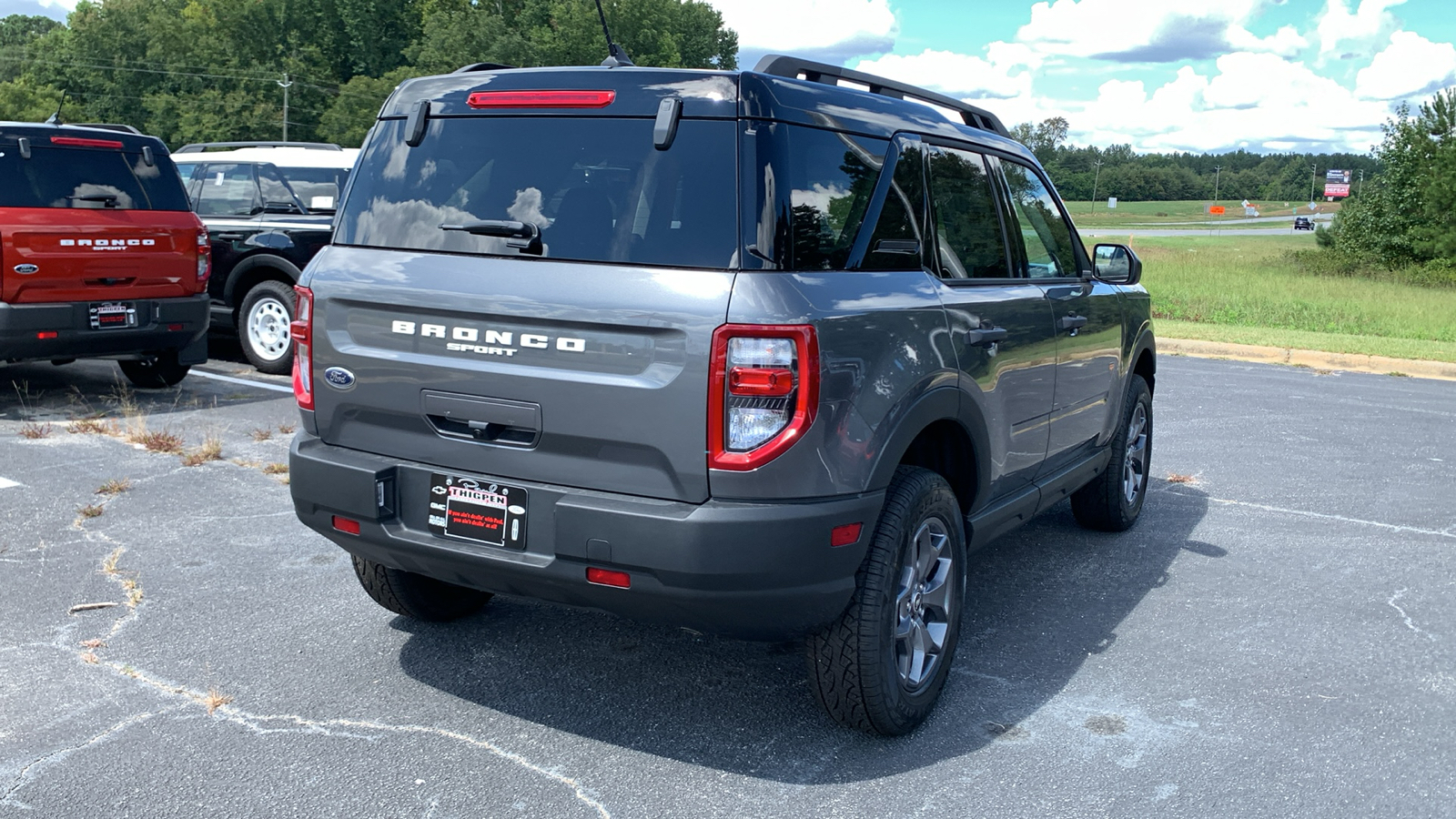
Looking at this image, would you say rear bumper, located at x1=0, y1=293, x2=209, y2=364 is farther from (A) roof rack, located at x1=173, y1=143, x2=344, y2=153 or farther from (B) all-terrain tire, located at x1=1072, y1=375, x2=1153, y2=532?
(B) all-terrain tire, located at x1=1072, y1=375, x2=1153, y2=532

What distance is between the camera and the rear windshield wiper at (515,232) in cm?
341

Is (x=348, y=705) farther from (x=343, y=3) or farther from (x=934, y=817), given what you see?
(x=343, y=3)

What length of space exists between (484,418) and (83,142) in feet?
21.8

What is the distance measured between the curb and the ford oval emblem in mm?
12530

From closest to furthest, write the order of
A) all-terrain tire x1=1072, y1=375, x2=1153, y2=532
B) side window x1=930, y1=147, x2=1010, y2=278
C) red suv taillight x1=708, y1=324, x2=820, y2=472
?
1. red suv taillight x1=708, y1=324, x2=820, y2=472
2. side window x1=930, y1=147, x2=1010, y2=278
3. all-terrain tire x1=1072, y1=375, x2=1153, y2=532

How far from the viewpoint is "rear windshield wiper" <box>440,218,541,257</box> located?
341cm

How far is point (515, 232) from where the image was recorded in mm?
3432

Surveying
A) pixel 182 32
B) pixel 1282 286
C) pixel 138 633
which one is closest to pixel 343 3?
pixel 182 32

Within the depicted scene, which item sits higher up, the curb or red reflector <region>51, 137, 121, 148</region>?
red reflector <region>51, 137, 121, 148</region>

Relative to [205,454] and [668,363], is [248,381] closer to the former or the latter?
[205,454]

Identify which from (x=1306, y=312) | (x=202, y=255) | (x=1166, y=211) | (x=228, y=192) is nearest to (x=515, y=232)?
(x=202, y=255)

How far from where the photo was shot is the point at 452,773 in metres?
3.39

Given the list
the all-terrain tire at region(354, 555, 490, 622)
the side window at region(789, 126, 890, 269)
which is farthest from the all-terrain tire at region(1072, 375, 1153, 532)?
the all-terrain tire at region(354, 555, 490, 622)

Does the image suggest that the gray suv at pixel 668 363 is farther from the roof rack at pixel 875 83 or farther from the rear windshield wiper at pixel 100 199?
the rear windshield wiper at pixel 100 199
